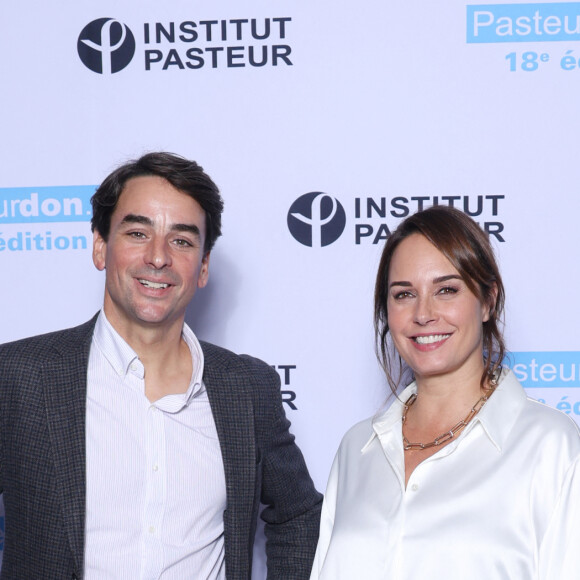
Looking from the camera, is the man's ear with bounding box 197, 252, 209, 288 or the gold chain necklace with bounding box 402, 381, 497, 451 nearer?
the gold chain necklace with bounding box 402, 381, 497, 451

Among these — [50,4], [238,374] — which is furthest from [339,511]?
[50,4]

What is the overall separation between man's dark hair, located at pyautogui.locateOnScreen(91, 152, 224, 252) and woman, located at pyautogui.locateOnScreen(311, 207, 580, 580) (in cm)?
47

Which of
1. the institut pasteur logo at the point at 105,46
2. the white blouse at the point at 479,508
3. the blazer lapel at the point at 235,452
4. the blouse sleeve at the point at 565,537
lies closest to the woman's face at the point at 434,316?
the white blouse at the point at 479,508

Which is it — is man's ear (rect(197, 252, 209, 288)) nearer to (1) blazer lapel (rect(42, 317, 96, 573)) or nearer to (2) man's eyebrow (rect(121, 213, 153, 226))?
(2) man's eyebrow (rect(121, 213, 153, 226))

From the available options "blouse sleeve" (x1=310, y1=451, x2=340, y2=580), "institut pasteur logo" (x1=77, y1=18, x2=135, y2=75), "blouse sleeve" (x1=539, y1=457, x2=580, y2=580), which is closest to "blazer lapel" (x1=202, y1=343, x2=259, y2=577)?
"blouse sleeve" (x1=310, y1=451, x2=340, y2=580)

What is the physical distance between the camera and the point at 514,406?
1.64 meters

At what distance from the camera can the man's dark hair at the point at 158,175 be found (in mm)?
1946

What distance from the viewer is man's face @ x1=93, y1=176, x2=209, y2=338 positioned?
73.2 inches

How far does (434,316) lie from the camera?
1.70m

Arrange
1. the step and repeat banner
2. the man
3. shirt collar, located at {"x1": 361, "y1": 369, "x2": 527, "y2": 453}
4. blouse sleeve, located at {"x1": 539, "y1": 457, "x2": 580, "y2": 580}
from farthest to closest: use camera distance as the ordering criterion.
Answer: the step and repeat banner < the man < shirt collar, located at {"x1": 361, "y1": 369, "x2": 527, "y2": 453} < blouse sleeve, located at {"x1": 539, "y1": 457, "x2": 580, "y2": 580}

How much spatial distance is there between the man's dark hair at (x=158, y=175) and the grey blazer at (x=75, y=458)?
29 centimetres

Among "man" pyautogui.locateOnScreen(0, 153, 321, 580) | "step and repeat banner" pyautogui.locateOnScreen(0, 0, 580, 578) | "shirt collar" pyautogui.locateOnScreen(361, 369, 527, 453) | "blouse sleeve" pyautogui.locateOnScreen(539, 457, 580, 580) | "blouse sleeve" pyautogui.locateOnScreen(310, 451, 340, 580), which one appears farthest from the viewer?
"step and repeat banner" pyautogui.locateOnScreen(0, 0, 580, 578)

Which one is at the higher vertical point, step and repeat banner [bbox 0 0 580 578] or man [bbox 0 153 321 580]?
step and repeat banner [bbox 0 0 580 578]

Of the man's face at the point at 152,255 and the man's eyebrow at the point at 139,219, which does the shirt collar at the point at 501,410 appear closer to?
the man's face at the point at 152,255
